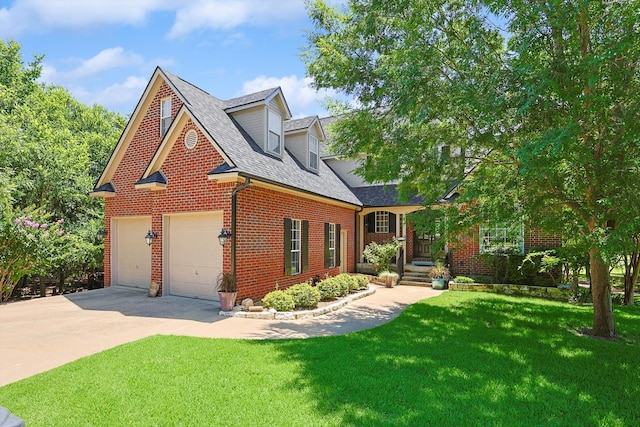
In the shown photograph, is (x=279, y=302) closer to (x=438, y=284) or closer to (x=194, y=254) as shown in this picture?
(x=194, y=254)

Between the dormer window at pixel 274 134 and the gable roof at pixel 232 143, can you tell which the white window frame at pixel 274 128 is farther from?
the gable roof at pixel 232 143

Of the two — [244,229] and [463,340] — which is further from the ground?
[244,229]

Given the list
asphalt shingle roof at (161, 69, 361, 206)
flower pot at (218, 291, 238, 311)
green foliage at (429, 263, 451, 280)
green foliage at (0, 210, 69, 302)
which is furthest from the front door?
green foliage at (0, 210, 69, 302)

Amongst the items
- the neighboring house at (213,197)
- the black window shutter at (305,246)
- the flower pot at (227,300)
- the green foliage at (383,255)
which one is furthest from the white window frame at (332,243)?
the flower pot at (227,300)

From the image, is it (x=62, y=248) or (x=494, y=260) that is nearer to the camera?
(x=62, y=248)

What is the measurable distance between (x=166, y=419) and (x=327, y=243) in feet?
35.5

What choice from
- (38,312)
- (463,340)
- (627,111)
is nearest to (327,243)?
(463,340)

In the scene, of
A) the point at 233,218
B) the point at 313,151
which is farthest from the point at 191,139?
the point at 313,151

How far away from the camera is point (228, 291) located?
28.6 ft

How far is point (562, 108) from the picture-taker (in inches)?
237

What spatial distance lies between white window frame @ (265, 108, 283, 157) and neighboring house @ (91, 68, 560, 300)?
37mm

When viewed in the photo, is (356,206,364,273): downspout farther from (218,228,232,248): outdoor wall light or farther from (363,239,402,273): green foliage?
(218,228,232,248): outdoor wall light

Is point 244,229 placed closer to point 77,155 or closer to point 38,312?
point 38,312

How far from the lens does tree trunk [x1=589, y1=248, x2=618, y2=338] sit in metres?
7.19
